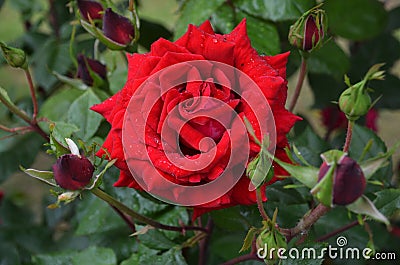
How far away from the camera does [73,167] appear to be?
40 cm

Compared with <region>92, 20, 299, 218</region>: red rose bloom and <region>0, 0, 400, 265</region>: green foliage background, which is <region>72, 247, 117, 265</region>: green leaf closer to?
<region>0, 0, 400, 265</region>: green foliage background

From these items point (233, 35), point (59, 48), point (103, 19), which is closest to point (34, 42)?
point (59, 48)

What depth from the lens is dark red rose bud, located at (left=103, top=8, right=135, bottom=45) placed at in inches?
19.5

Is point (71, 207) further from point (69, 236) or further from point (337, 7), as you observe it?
point (337, 7)

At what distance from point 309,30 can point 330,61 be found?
0.75ft

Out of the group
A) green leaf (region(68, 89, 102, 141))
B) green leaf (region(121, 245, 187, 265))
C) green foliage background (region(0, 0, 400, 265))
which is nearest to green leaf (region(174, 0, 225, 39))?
green foliage background (region(0, 0, 400, 265))

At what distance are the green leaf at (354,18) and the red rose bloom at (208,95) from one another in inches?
12.2

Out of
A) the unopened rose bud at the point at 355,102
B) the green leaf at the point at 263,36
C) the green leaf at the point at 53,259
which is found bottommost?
the green leaf at the point at 53,259

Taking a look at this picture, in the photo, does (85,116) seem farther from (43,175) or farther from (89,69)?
(43,175)

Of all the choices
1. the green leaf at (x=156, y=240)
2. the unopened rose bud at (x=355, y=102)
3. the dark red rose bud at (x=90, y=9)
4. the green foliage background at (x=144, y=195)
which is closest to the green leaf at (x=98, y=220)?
the green foliage background at (x=144, y=195)

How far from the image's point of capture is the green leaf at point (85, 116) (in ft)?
1.91

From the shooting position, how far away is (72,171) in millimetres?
404

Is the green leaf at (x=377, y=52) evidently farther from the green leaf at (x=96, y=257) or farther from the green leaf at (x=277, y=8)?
the green leaf at (x=96, y=257)

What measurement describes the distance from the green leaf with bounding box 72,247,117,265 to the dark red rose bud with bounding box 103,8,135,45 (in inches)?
8.0
